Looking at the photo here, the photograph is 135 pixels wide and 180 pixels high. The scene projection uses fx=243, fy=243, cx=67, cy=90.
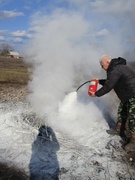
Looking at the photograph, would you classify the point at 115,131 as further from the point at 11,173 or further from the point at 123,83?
the point at 11,173

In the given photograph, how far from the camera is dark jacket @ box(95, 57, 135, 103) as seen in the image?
547 centimetres

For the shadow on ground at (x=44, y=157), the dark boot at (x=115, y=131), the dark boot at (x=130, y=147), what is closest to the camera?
the shadow on ground at (x=44, y=157)

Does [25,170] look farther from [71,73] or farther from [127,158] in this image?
[71,73]

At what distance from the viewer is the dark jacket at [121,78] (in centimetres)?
547

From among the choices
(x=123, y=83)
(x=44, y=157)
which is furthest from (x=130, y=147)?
(x=44, y=157)

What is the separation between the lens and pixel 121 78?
5590 millimetres

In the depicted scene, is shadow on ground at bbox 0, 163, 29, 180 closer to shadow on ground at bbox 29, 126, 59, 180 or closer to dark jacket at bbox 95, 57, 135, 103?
shadow on ground at bbox 29, 126, 59, 180

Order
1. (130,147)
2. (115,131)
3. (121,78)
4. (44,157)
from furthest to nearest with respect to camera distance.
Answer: (115,131) < (130,147) < (121,78) < (44,157)

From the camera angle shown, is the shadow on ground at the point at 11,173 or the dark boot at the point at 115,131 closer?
the shadow on ground at the point at 11,173

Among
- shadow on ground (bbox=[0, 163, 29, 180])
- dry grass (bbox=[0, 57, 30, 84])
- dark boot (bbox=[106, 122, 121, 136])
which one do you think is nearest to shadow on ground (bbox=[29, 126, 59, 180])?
shadow on ground (bbox=[0, 163, 29, 180])

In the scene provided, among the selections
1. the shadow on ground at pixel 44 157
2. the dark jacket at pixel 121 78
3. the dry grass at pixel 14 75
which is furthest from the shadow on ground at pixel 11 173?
the dry grass at pixel 14 75

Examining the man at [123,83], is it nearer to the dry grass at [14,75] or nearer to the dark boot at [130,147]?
the dark boot at [130,147]

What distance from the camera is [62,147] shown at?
592 cm

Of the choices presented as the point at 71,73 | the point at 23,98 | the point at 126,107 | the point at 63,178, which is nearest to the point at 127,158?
the point at 126,107
